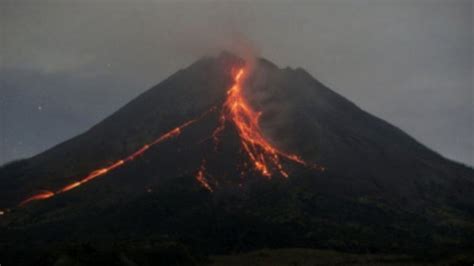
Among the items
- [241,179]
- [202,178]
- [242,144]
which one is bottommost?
[241,179]

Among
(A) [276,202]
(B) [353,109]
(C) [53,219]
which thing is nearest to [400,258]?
(A) [276,202]

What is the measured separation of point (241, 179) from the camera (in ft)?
390

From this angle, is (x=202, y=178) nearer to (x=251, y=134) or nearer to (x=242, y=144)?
(x=242, y=144)

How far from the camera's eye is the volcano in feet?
326

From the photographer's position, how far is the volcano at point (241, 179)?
9950cm

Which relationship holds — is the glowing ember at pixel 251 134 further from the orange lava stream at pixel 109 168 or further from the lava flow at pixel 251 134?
the orange lava stream at pixel 109 168

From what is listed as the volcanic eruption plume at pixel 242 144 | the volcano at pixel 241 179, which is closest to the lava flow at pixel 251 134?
the volcanic eruption plume at pixel 242 144

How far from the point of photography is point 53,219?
108 metres

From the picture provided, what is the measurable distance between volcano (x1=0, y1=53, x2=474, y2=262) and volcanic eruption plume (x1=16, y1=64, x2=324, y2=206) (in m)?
0.33

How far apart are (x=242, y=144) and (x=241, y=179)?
46.3 ft

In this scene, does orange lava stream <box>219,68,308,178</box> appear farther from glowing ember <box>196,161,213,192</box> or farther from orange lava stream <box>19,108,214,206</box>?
glowing ember <box>196,161,213,192</box>

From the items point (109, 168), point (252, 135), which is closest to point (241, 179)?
point (252, 135)

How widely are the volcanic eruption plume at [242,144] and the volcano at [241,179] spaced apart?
33 centimetres

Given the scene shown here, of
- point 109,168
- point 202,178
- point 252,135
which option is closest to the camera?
point 202,178
